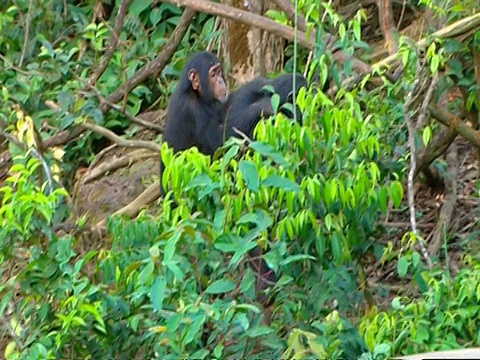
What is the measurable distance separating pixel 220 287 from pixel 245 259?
12.6 inches

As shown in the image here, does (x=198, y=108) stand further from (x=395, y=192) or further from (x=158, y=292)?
(x=158, y=292)

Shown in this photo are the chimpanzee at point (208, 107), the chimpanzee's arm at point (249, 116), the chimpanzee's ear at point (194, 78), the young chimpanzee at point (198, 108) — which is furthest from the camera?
the chimpanzee's ear at point (194, 78)

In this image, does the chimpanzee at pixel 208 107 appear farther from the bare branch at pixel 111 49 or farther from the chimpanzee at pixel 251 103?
the bare branch at pixel 111 49

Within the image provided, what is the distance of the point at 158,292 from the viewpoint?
14.5 feet

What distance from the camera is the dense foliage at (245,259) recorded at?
15.1 feet

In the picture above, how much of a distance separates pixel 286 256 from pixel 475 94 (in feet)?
6.19

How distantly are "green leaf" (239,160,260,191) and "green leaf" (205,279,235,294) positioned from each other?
16.1 inches

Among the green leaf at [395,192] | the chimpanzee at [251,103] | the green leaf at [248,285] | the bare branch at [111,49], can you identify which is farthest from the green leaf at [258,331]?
the bare branch at [111,49]

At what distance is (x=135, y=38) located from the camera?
913 cm

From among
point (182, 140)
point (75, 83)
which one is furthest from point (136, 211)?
point (75, 83)

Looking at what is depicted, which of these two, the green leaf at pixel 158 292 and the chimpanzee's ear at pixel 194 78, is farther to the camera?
the chimpanzee's ear at pixel 194 78

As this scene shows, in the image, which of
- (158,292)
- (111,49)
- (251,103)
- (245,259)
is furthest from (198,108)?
(158,292)

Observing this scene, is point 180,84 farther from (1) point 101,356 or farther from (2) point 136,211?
(1) point 101,356

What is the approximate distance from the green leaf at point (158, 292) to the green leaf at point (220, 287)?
23 centimetres
